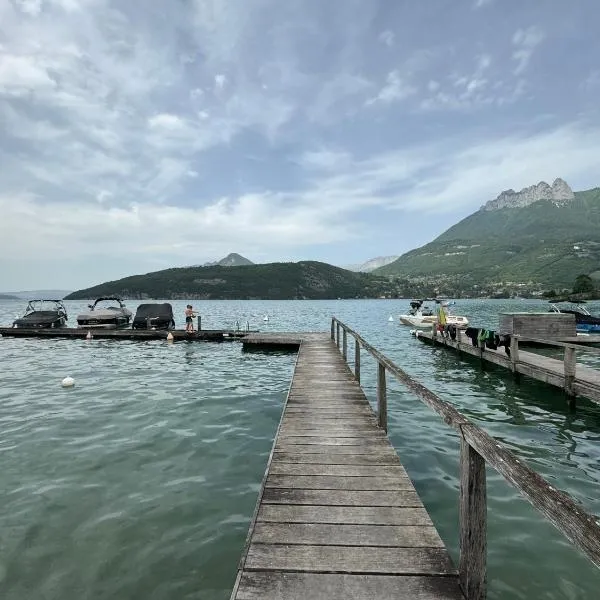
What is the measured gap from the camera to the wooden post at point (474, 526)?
3203 mm

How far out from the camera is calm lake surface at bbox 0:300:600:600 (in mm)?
4699

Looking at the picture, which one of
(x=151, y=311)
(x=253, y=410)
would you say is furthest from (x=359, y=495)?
(x=151, y=311)

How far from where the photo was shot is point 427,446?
8.84 meters

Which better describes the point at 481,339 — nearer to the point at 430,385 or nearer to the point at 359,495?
the point at 430,385

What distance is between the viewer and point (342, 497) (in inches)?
193

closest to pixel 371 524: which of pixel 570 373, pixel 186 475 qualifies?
pixel 186 475

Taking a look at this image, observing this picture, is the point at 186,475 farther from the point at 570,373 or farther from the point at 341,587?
the point at 570,373

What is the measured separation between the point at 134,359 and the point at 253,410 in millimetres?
10629

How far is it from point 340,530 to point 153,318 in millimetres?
29510

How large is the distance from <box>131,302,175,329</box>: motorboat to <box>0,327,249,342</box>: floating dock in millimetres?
1316

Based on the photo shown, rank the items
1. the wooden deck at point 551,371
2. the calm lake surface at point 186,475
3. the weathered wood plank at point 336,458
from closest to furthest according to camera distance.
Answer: the calm lake surface at point 186,475
the weathered wood plank at point 336,458
the wooden deck at point 551,371

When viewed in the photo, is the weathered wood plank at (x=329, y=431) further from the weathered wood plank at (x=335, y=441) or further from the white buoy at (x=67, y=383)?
the white buoy at (x=67, y=383)

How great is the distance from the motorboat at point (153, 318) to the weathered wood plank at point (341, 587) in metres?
29.5

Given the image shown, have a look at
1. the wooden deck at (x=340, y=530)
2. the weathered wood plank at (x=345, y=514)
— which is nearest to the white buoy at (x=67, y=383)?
the wooden deck at (x=340, y=530)
